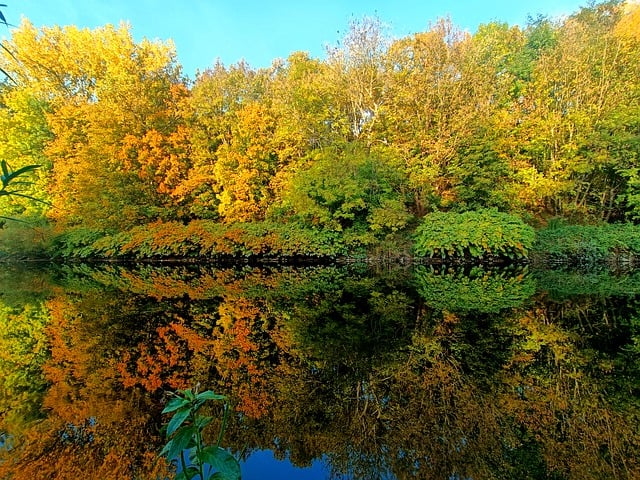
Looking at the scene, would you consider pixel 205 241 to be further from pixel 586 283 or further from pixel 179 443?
pixel 179 443

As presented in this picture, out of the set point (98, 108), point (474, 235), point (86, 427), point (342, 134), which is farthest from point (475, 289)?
point (98, 108)

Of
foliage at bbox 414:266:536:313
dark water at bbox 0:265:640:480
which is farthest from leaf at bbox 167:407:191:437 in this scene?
foliage at bbox 414:266:536:313

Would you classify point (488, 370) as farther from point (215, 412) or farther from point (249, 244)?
point (249, 244)

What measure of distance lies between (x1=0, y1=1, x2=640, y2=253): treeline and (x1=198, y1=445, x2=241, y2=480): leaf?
1561cm

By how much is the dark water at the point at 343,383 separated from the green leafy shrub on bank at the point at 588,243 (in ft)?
25.3

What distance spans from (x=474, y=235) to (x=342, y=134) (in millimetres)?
8098

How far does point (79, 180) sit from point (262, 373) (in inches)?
785

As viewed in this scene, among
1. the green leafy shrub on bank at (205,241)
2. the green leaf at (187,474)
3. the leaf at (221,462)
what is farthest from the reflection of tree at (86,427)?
the green leafy shrub on bank at (205,241)

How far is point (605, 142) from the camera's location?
55.9 ft

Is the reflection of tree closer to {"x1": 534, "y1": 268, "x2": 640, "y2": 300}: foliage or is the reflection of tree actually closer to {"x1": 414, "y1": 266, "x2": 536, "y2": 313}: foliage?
{"x1": 414, "y1": 266, "x2": 536, "y2": 313}: foliage

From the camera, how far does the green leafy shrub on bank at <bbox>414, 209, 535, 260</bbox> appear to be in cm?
1523

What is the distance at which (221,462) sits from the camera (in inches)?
60.0

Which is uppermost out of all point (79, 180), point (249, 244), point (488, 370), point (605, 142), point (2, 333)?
point (605, 142)

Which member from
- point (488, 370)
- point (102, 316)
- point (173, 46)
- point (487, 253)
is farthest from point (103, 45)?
point (488, 370)
